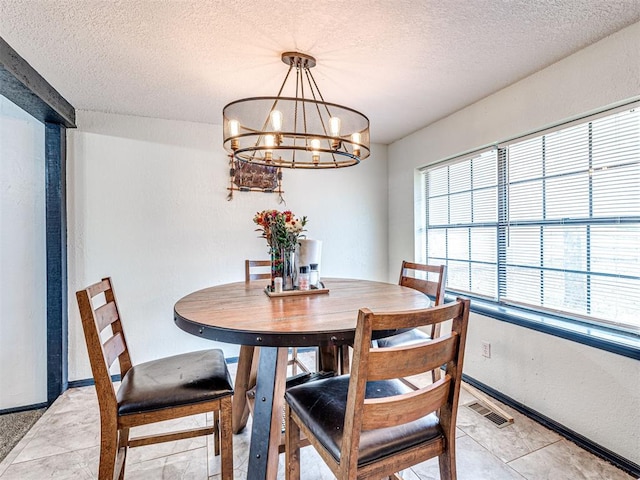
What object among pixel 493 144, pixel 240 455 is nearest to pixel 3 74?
pixel 240 455

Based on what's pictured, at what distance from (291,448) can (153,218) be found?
92.8 inches

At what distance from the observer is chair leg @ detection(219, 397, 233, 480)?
54.9 inches

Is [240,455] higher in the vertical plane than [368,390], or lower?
lower

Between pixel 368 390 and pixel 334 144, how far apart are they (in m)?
1.26

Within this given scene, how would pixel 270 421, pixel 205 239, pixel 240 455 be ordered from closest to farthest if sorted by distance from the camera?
pixel 270 421 < pixel 240 455 < pixel 205 239

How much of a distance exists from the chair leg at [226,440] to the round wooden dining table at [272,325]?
0.10m

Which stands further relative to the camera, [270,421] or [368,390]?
[270,421]

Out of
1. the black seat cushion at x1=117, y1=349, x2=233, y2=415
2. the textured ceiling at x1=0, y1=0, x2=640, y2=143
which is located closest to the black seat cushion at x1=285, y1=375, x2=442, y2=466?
the black seat cushion at x1=117, y1=349, x2=233, y2=415

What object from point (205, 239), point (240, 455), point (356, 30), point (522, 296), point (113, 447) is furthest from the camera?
point (205, 239)

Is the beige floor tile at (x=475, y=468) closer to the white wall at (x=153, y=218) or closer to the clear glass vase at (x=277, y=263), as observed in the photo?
the clear glass vase at (x=277, y=263)

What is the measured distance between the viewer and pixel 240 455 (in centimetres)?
180

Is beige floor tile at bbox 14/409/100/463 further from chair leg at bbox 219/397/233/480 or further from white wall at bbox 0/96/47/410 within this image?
chair leg at bbox 219/397/233/480

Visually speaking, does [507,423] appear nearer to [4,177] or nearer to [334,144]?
[334,144]

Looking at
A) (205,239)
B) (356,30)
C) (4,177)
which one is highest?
(356,30)
